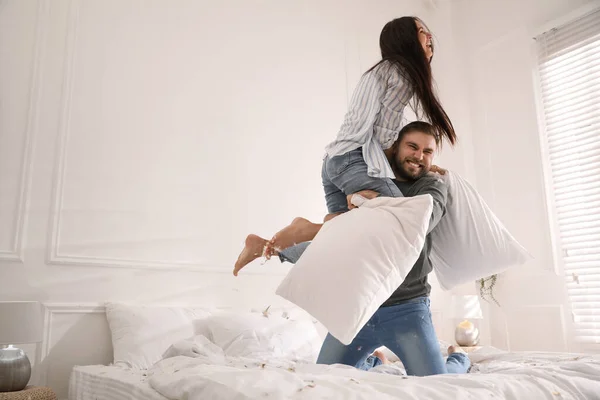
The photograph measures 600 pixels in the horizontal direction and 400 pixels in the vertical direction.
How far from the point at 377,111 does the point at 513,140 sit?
2983mm

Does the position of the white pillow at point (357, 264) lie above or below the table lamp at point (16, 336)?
above

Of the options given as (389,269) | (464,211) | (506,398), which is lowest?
(506,398)

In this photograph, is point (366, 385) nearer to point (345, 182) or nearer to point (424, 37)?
point (345, 182)

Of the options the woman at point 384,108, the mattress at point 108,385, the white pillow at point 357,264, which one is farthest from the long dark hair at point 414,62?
the mattress at point 108,385

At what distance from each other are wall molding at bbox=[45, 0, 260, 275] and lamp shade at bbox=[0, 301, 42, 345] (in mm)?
422

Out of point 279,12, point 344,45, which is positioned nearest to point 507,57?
point 344,45

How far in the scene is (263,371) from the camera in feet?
3.75

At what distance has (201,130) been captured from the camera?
3109 mm

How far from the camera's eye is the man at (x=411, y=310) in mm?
1405

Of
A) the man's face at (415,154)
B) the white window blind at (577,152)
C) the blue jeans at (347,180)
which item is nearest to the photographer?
the blue jeans at (347,180)

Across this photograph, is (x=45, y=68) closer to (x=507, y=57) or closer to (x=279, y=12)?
(x=279, y=12)

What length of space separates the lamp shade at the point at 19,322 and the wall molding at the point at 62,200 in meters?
0.42

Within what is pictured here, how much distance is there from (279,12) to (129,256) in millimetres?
2131

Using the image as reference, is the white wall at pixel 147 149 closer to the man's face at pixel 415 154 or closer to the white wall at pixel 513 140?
the white wall at pixel 513 140
